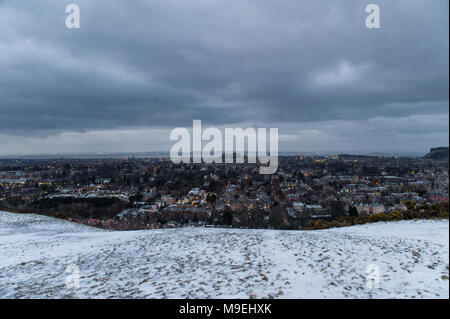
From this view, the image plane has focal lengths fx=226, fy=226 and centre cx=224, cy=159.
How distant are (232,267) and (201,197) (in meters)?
60.5

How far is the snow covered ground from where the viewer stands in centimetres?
623

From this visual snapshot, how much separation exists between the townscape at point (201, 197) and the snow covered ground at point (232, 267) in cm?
1352

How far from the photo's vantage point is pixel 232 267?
791 centimetres

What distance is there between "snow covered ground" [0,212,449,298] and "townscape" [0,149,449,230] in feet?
44.3
